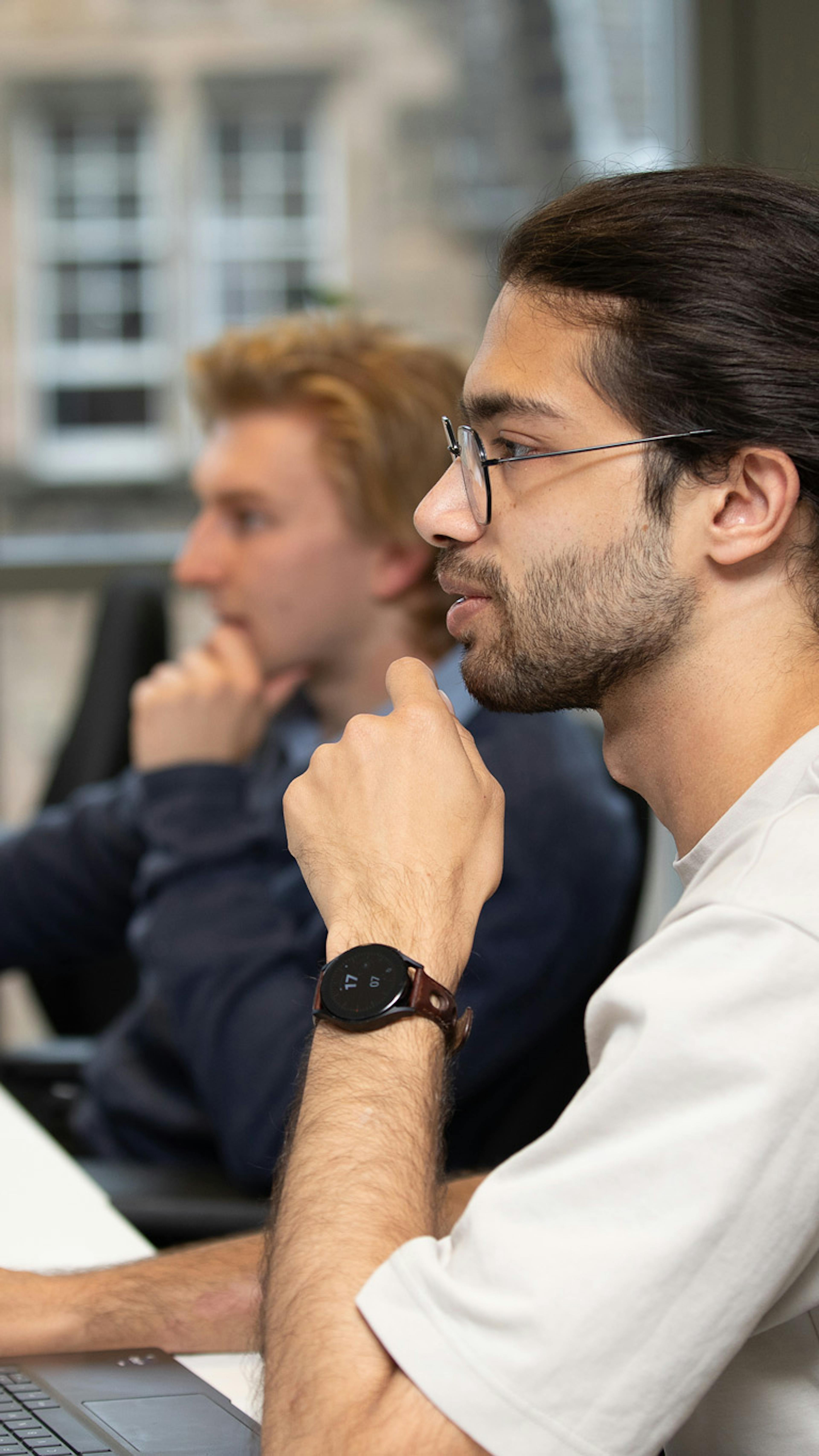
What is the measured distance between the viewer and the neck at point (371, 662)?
165cm

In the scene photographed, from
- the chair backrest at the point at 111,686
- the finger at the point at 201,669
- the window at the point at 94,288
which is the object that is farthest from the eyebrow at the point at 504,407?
the window at the point at 94,288

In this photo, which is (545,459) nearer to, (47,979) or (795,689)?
(795,689)

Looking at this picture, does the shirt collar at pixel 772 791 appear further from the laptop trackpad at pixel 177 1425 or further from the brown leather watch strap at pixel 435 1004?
the laptop trackpad at pixel 177 1425

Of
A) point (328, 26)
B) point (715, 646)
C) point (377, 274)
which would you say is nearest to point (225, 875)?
point (715, 646)

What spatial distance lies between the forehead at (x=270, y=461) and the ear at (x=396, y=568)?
0.10m

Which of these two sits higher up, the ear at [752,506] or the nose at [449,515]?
the ear at [752,506]

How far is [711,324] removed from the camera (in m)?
0.78

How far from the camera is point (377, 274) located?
13.8 ft

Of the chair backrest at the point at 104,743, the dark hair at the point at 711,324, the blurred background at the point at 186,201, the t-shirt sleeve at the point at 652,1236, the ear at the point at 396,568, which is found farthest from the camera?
the blurred background at the point at 186,201

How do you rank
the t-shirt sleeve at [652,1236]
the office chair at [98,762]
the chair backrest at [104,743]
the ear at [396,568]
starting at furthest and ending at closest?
the chair backrest at [104,743] < the office chair at [98,762] < the ear at [396,568] < the t-shirt sleeve at [652,1236]

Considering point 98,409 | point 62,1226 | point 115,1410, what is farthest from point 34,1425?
point 98,409

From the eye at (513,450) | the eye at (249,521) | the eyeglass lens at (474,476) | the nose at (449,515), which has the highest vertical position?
the eye at (513,450)

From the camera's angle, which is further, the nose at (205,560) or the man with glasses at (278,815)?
the nose at (205,560)

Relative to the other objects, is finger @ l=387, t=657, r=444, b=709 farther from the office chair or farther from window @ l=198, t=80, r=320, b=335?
window @ l=198, t=80, r=320, b=335
